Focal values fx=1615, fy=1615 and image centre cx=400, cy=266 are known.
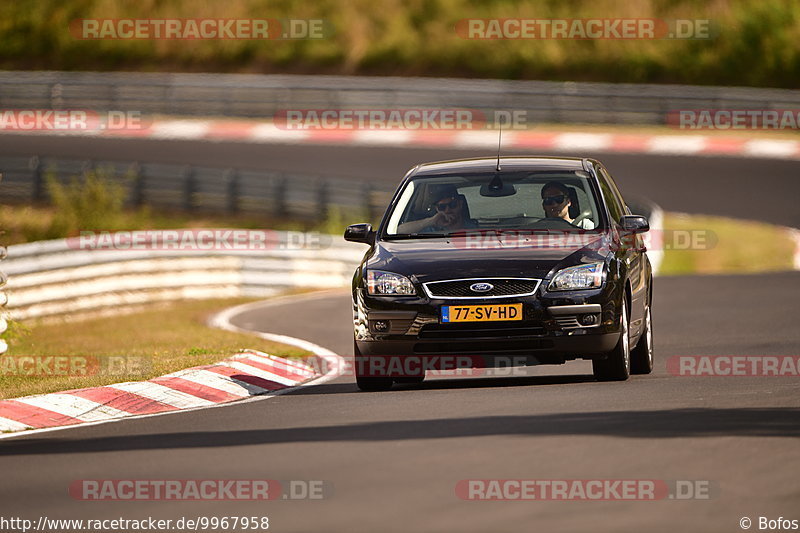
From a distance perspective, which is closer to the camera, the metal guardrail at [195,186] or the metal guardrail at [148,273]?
the metal guardrail at [148,273]

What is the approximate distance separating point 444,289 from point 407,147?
994 inches

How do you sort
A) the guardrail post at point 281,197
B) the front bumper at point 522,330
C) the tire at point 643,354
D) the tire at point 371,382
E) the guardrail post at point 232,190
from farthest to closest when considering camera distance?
the guardrail post at point 232,190
the guardrail post at point 281,197
the tire at point 643,354
the tire at point 371,382
the front bumper at point 522,330

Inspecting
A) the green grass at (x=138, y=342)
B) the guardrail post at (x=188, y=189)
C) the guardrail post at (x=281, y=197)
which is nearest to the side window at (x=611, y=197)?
the green grass at (x=138, y=342)

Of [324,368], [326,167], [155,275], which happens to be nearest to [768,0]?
[326,167]

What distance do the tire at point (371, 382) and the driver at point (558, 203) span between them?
1.73 meters

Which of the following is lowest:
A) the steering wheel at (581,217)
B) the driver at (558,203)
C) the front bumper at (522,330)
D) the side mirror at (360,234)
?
the front bumper at (522,330)

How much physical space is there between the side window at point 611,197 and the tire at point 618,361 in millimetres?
1059

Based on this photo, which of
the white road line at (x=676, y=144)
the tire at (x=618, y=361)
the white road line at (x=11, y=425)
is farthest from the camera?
the white road line at (x=676, y=144)

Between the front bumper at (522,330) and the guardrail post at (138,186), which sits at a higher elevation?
the guardrail post at (138,186)

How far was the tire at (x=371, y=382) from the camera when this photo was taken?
38.2 feet

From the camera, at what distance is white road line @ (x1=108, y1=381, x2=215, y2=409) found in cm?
1148

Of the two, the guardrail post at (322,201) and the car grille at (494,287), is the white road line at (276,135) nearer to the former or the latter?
the guardrail post at (322,201)

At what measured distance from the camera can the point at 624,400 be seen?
Result: 10273 millimetres

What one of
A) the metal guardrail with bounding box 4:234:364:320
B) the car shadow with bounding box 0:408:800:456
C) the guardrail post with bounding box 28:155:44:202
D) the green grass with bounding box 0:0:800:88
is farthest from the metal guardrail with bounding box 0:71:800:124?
the car shadow with bounding box 0:408:800:456
